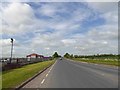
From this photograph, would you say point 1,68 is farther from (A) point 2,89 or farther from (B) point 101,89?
(B) point 101,89

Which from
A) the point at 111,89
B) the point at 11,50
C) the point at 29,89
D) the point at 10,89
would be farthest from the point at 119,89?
the point at 11,50

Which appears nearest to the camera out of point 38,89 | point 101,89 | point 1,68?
point 101,89

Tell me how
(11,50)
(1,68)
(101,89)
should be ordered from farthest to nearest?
(11,50) → (1,68) → (101,89)

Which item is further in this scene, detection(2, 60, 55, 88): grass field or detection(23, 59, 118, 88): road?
detection(2, 60, 55, 88): grass field

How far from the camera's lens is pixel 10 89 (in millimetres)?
13305

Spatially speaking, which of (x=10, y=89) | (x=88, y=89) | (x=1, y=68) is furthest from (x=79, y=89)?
(x=1, y=68)

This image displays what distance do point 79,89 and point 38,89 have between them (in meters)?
2.35

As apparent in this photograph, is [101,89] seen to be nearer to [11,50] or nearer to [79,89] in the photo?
[79,89]

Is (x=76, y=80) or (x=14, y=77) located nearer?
(x=76, y=80)

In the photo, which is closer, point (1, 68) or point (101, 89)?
point (101, 89)

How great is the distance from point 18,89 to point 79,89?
3.57 m

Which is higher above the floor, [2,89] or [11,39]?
[11,39]

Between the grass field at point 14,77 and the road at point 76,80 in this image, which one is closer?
the road at point 76,80

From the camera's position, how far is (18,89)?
1397 cm
